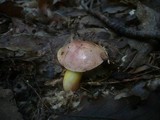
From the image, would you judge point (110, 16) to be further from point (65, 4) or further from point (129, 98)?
point (129, 98)

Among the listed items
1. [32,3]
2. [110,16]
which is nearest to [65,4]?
[32,3]

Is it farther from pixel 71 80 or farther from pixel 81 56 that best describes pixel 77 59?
pixel 71 80

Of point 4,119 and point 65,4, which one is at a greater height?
point 65,4

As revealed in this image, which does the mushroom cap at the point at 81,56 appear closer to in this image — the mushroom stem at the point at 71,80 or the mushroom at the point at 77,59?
the mushroom at the point at 77,59

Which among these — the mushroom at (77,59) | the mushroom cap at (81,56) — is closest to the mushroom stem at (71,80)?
the mushroom at (77,59)

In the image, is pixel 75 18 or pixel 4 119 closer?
pixel 4 119

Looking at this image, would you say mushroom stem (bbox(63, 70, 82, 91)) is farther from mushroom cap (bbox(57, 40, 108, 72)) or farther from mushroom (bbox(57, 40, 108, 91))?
mushroom cap (bbox(57, 40, 108, 72))

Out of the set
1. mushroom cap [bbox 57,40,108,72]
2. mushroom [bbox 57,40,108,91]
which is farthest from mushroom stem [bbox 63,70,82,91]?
mushroom cap [bbox 57,40,108,72]

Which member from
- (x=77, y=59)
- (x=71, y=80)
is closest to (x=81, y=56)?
(x=77, y=59)
